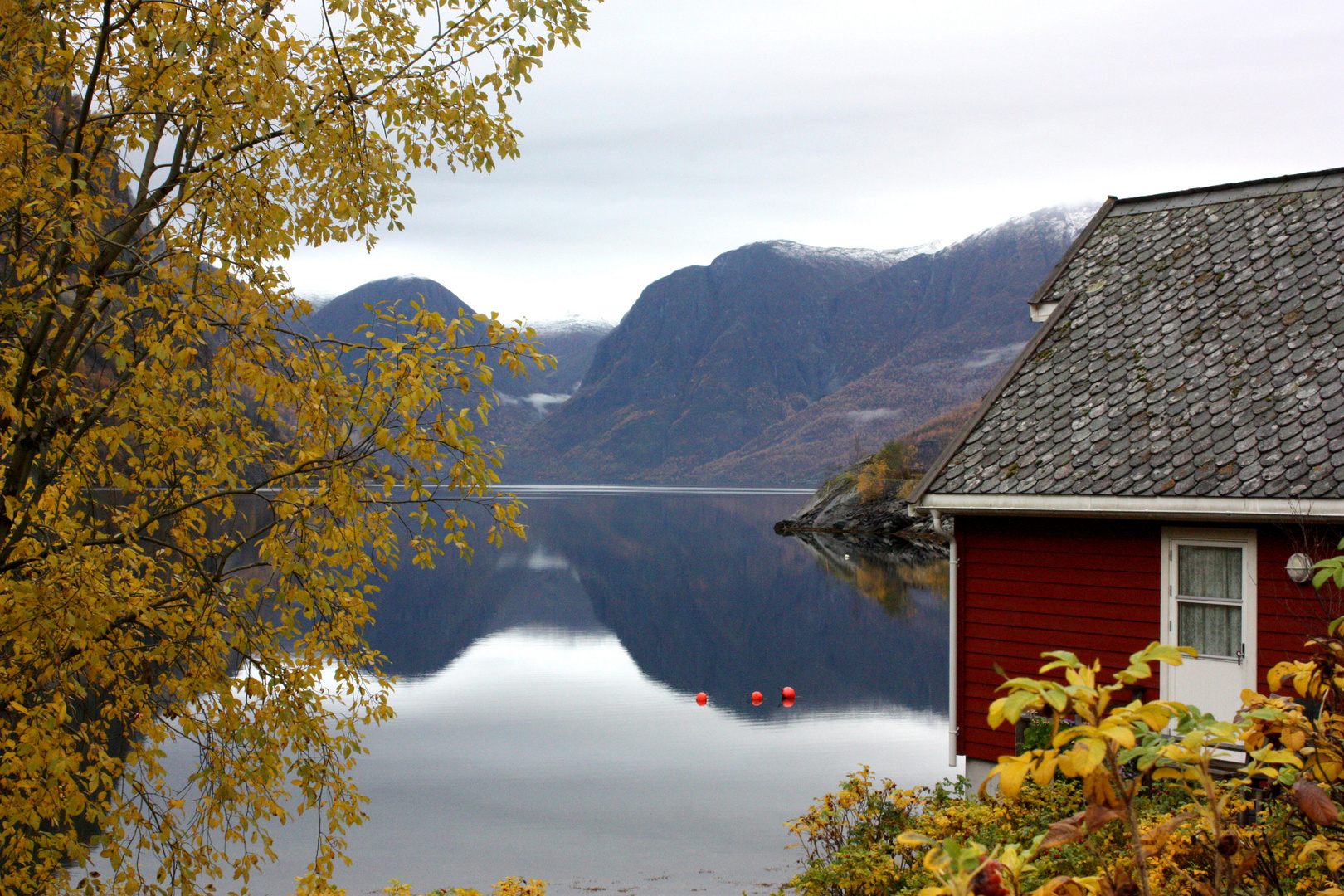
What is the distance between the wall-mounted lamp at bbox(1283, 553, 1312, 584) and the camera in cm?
890

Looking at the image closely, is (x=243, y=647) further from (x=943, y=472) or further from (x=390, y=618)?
(x=390, y=618)

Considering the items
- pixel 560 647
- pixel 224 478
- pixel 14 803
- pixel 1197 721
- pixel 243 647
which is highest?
pixel 224 478

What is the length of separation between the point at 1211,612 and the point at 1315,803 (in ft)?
27.6

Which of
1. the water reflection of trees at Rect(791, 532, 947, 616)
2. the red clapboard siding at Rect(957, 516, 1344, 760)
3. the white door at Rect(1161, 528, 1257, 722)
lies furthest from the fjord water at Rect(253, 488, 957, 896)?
the white door at Rect(1161, 528, 1257, 722)

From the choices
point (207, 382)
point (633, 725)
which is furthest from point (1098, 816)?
point (633, 725)

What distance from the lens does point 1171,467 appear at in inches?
394

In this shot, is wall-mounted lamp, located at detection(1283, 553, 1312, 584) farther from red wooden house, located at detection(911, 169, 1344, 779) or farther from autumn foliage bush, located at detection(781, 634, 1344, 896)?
autumn foliage bush, located at detection(781, 634, 1344, 896)

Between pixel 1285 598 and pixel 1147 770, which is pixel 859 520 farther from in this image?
pixel 1147 770

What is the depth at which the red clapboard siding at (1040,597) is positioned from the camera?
10344 mm

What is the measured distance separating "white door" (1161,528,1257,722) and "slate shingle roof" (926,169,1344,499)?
0.71 metres

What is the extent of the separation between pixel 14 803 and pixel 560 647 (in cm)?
2715

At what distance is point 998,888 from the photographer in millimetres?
2135

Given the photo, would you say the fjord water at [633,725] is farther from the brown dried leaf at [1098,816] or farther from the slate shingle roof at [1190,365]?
the brown dried leaf at [1098,816]

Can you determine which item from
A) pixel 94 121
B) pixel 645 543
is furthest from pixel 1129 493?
pixel 645 543
